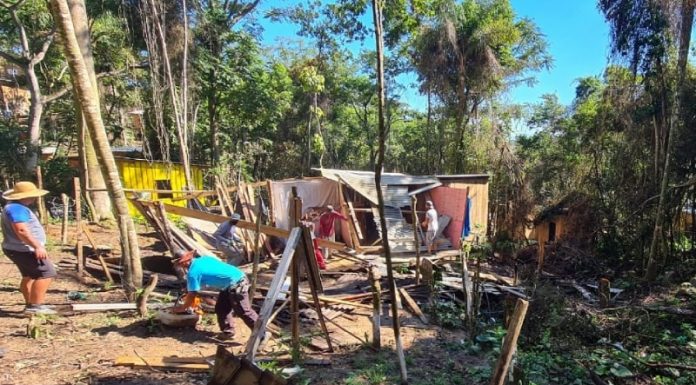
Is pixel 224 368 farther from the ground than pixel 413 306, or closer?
farther from the ground

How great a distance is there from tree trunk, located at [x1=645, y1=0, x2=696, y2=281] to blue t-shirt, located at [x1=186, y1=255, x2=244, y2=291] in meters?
9.32

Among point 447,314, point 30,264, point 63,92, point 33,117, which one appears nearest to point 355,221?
point 447,314

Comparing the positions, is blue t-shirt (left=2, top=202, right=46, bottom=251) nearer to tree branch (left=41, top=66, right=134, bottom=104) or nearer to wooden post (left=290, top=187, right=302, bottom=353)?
wooden post (left=290, top=187, right=302, bottom=353)

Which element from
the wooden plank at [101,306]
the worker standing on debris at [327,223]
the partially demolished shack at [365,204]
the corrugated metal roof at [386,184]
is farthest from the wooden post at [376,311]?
the corrugated metal roof at [386,184]

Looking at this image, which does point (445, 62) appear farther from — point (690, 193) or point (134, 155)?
point (134, 155)

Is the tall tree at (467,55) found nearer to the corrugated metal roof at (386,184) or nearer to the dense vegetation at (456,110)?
the dense vegetation at (456,110)

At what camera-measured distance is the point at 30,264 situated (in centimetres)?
505

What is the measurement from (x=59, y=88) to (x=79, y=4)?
32.7ft

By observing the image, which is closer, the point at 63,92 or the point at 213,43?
the point at 63,92

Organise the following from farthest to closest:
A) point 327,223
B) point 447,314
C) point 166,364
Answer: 1. point 327,223
2. point 447,314
3. point 166,364

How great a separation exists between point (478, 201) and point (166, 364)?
12399 millimetres

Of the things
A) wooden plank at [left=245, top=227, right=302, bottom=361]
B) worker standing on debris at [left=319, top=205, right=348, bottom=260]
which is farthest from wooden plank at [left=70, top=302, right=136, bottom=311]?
worker standing on debris at [left=319, top=205, right=348, bottom=260]

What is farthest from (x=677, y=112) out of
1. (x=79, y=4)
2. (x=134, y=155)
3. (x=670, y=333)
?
(x=134, y=155)

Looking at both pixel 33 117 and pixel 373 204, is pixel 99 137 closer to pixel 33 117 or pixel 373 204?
pixel 373 204
